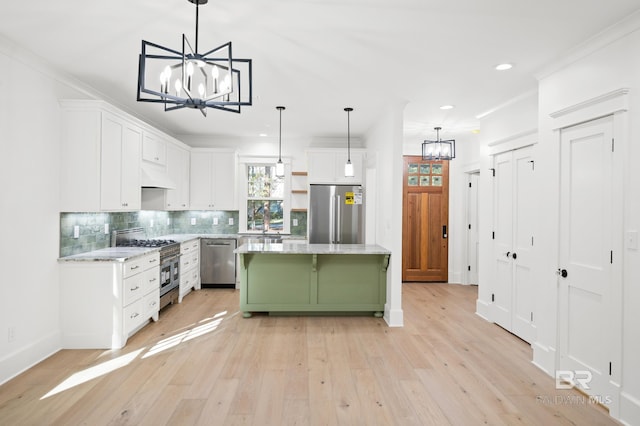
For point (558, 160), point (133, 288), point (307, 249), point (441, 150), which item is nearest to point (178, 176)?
point (133, 288)

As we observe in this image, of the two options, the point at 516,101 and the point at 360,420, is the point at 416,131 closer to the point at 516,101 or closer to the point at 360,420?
the point at 516,101

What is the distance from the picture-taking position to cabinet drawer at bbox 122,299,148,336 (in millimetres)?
3535

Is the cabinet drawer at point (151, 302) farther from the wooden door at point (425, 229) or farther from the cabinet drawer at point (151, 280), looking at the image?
the wooden door at point (425, 229)

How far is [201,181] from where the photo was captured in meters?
6.21

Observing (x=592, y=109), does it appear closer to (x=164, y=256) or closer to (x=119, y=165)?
(x=119, y=165)

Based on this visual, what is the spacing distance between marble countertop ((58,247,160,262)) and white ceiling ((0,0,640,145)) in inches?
72.2

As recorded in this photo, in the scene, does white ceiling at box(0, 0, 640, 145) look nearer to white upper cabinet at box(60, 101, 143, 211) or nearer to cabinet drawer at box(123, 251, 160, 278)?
white upper cabinet at box(60, 101, 143, 211)

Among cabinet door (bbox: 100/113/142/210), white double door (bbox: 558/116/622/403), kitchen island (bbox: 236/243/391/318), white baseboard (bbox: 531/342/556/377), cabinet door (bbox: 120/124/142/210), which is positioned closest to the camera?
white double door (bbox: 558/116/622/403)

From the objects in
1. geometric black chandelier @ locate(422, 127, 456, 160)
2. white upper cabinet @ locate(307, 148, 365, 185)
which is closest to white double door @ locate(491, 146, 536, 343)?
geometric black chandelier @ locate(422, 127, 456, 160)

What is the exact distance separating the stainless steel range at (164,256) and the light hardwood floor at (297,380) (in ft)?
1.86

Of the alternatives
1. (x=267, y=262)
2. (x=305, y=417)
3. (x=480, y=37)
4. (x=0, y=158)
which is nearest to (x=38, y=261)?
(x=0, y=158)

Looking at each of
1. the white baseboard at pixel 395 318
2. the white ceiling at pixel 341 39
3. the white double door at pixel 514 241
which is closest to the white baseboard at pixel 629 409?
the white double door at pixel 514 241

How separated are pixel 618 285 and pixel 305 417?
7.74ft

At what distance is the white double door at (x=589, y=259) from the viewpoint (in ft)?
8.16
